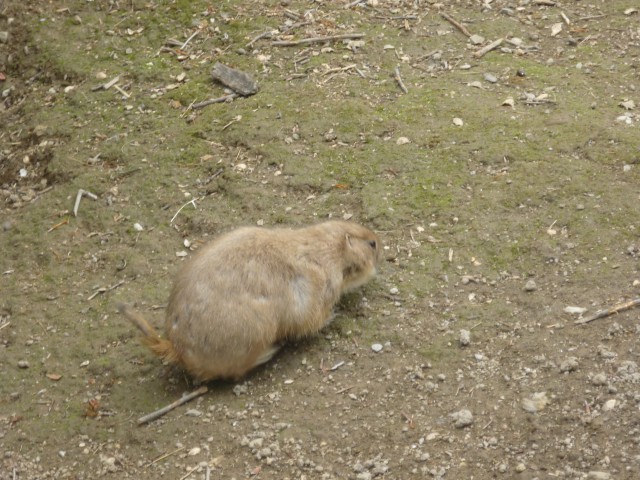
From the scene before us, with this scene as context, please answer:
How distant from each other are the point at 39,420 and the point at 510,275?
3449 millimetres

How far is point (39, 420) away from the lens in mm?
5707

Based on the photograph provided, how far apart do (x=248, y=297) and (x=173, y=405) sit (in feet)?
2.88

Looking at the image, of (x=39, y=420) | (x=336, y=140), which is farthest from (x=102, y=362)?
(x=336, y=140)

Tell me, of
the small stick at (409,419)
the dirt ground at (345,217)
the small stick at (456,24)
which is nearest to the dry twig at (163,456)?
the dirt ground at (345,217)

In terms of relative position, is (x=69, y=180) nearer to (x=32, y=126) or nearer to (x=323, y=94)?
(x=32, y=126)

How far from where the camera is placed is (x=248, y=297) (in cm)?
554

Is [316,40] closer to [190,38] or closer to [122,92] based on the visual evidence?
[190,38]

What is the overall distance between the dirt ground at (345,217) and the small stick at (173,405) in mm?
67

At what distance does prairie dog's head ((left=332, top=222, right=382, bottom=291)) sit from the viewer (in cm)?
611

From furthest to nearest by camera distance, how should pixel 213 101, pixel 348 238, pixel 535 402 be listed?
pixel 213 101, pixel 348 238, pixel 535 402

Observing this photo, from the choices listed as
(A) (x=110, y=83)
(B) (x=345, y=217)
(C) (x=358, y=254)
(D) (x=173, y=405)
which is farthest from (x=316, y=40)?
(D) (x=173, y=405)

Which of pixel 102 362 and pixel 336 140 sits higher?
pixel 336 140

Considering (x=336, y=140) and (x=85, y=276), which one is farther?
(x=336, y=140)

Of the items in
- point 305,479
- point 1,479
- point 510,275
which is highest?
point 510,275
